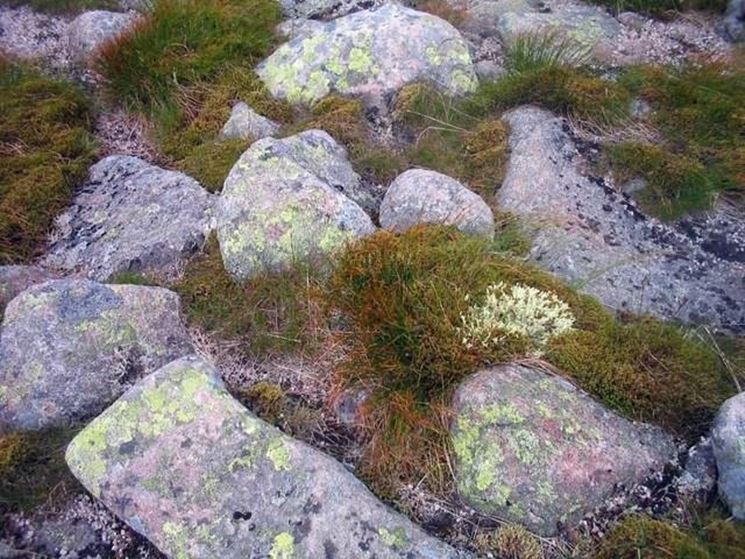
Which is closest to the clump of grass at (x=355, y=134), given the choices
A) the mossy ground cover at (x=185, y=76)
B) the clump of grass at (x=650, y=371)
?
the mossy ground cover at (x=185, y=76)

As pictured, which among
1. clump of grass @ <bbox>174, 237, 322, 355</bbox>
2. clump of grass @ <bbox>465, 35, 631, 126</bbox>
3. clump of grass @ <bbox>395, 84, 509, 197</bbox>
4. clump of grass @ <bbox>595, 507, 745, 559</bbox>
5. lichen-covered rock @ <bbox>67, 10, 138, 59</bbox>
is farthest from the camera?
lichen-covered rock @ <bbox>67, 10, 138, 59</bbox>

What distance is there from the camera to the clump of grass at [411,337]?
4016 millimetres

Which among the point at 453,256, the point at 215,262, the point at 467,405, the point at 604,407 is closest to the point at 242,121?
the point at 215,262

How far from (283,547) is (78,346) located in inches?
74.1

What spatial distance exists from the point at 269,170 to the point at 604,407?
287 centimetres

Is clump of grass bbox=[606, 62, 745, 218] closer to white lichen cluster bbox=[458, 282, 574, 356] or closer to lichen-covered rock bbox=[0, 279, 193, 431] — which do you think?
white lichen cluster bbox=[458, 282, 574, 356]

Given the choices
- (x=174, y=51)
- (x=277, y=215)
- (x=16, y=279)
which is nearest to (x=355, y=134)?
(x=277, y=215)

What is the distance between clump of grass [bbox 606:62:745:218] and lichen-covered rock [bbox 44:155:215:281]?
11.5 feet

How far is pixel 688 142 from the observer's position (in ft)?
19.2

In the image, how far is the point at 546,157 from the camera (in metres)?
5.80

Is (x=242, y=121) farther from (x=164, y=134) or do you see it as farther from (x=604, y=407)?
(x=604, y=407)

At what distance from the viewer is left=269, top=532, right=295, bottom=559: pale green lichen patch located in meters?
3.55

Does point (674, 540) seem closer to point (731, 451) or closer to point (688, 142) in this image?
point (731, 451)

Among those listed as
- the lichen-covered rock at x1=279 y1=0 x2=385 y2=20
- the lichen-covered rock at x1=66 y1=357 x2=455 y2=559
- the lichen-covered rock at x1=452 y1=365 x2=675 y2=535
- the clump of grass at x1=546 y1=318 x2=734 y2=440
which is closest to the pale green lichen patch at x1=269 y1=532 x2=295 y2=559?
the lichen-covered rock at x1=66 y1=357 x2=455 y2=559
